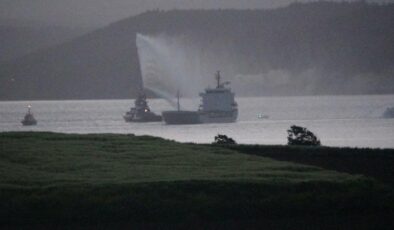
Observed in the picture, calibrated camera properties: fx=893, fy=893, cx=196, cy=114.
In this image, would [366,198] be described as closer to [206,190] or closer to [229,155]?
[206,190]

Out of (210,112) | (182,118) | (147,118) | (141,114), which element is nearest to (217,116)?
(210,112)

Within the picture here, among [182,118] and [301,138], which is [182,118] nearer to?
[182,118]

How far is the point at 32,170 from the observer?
19.5 meters

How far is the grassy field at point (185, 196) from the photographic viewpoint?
16.3m

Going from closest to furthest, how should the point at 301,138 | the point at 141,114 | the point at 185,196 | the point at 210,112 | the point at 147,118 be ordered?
the point at 185,196 → the point at 301,138 → the point at 210,112 → the point at 147,118 → the point at 141,114

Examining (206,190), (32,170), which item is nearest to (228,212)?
Answer: (206,190)

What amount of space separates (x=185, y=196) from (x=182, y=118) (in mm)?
61084

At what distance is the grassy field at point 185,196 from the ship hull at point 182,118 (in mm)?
56818

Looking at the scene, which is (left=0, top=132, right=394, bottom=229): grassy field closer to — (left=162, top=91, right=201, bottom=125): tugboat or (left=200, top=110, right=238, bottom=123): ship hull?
(left=162, top=91, right=201, bottom=125): tugboat

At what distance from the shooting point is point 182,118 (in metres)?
77.8

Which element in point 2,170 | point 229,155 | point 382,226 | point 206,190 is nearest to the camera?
point 382,226

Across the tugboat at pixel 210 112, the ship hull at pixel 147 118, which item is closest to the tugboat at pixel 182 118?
the tugboat at pixel 210 112

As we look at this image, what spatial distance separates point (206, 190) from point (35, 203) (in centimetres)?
324

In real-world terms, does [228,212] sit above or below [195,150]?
below
